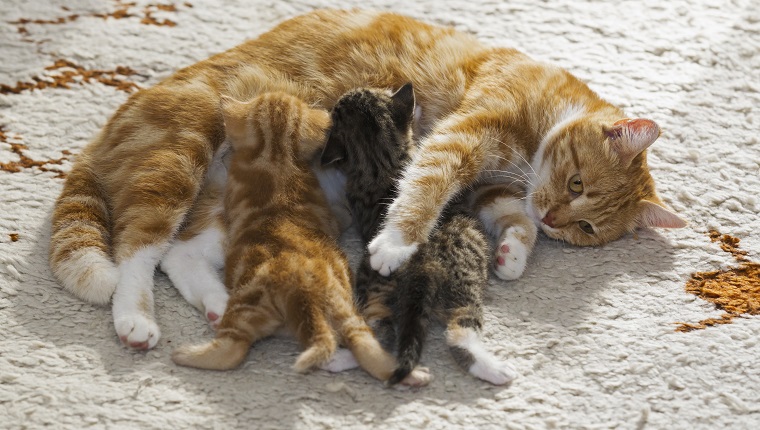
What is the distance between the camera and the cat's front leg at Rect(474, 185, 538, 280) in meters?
2.53

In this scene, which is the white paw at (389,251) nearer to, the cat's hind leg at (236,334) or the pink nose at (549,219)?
the cat's hind leg at (236,334)

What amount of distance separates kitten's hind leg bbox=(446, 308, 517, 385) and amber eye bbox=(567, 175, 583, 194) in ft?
2.06

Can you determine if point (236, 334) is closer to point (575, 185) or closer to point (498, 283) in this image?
point (498, 283)

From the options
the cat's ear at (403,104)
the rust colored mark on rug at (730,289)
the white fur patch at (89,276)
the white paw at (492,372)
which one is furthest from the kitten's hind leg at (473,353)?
the white fur patch at (89,276)

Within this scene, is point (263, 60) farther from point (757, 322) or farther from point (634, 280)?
point (757, 322)

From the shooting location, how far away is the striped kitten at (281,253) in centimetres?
212

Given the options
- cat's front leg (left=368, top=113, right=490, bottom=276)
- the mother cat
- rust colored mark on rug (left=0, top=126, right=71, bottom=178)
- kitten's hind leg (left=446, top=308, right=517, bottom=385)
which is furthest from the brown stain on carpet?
kitten's hind leg (left=446, top=308, right=517, bottom=385)

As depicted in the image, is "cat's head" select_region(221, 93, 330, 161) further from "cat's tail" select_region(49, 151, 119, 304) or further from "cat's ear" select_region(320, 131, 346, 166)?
"cat's tail" select_region(49, 151, 119, 304)

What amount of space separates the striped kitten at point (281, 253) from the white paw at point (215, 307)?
0.07m

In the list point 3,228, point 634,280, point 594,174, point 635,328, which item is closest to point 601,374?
point 635,328

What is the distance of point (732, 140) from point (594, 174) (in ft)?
2.76

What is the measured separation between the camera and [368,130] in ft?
8.45

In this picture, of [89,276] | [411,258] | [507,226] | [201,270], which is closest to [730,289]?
[507,226]

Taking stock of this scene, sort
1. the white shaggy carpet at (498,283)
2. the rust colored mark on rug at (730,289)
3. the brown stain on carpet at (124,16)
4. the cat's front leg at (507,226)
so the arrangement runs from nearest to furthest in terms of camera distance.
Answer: the white shaggy carpet at (498,283), the rust colored mark on rug at (730,289), the cat's front leg at (507,226), the brown stain on carpet at (124,16)
